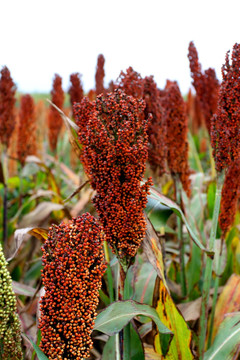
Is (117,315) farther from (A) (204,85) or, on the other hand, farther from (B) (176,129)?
(A) (204,85)

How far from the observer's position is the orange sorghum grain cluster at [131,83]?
1731 mm

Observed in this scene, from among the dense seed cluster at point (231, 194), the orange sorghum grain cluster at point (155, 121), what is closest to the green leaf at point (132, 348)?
the dense seed cluster at point (231, 194)

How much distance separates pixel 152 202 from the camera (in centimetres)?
170

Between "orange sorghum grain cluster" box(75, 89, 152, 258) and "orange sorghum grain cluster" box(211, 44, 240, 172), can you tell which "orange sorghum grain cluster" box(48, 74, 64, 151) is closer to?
"orange sorghum grain cluster" box(211, 44, 240, 172)

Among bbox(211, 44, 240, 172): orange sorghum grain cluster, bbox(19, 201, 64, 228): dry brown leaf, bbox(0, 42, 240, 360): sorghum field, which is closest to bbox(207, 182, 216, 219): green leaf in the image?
bbox(0, 42, 240, 360): sorghum field

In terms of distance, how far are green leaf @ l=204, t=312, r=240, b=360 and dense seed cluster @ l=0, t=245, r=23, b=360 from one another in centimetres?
85

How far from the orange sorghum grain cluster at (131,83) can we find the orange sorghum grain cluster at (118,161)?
53 centimetres

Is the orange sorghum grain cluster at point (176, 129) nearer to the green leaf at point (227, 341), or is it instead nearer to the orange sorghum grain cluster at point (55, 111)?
the green leaf at point (227, 341)

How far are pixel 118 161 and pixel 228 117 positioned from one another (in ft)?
1.71

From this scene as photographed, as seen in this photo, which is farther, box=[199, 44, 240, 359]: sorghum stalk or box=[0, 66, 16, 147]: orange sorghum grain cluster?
box=[0, 66, 16, 147]: orange sorghum grain cluster

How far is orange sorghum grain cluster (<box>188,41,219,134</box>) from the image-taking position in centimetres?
214

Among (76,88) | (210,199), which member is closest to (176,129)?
(76,88)

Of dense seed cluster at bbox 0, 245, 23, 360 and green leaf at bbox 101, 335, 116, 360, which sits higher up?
dense seed cluster at bbox 0, 245, 23, 360

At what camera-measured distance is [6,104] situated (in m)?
2.91
